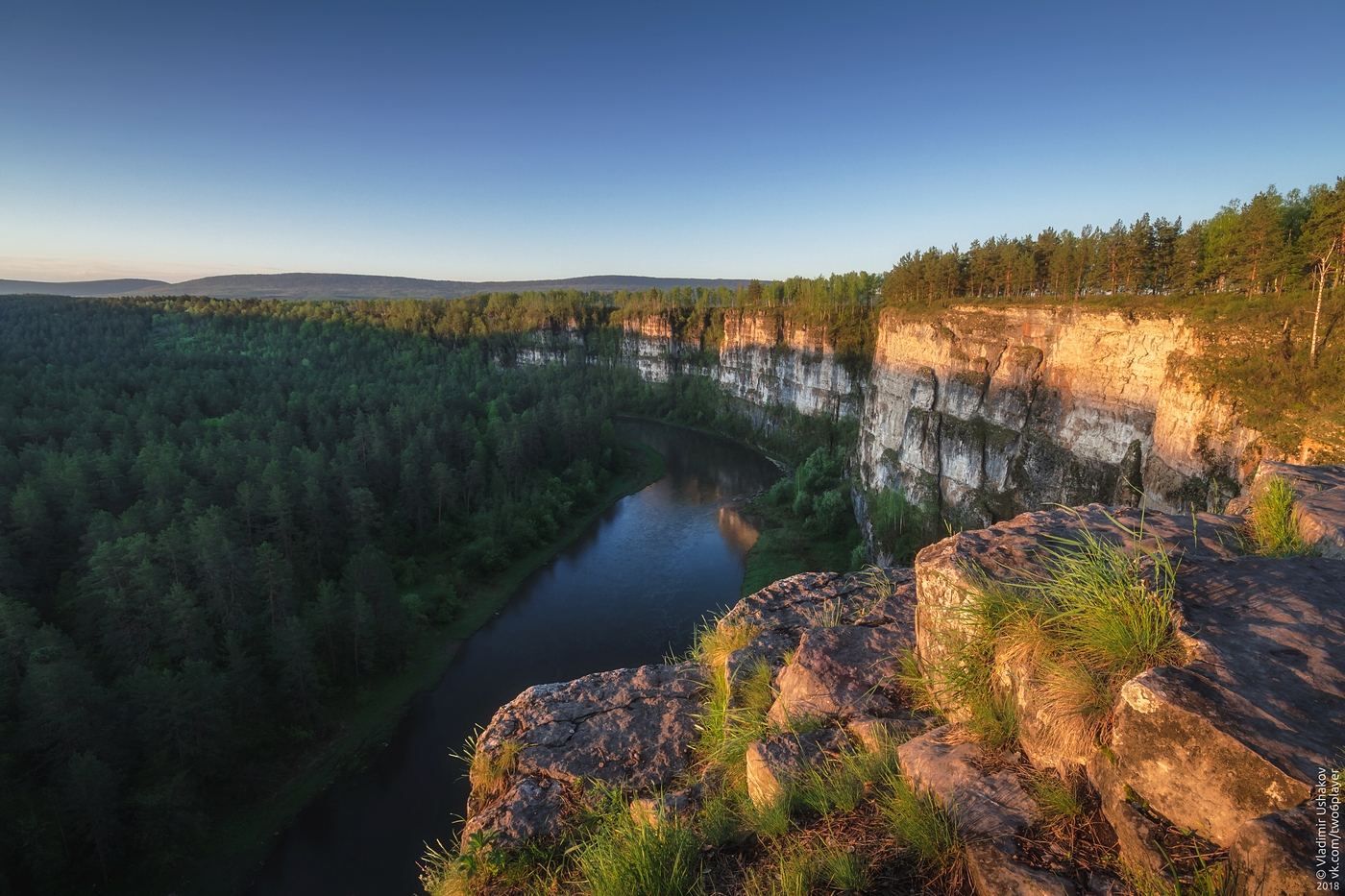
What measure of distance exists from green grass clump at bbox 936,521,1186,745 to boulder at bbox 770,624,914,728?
0.81m

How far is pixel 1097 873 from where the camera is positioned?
284 cm

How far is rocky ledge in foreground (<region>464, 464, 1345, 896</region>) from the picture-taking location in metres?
2.70

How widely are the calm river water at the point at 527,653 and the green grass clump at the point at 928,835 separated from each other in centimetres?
1560

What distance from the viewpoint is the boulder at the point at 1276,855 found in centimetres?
224

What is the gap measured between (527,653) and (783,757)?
90.1 ft

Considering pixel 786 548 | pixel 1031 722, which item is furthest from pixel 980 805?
pixel 786 548

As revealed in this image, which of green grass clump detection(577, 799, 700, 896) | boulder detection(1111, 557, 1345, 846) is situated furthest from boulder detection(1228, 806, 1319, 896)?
green grass clump detection(577, 799, 700, 896)

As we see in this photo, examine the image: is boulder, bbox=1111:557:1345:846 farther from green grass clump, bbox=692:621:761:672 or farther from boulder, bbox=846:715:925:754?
green grass clump, bbox=692:621:761:672

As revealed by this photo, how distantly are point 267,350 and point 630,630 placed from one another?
319 ft

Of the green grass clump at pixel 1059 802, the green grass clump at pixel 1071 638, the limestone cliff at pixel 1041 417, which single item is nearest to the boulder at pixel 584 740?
the green grass clump at pixel 1071 638

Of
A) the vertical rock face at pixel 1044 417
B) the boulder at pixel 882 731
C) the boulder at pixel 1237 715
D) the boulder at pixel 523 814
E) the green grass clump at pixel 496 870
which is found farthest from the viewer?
the vertical rock face at pixel 1044 417

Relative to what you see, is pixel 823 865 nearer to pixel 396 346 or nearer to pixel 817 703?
pixel 817 703

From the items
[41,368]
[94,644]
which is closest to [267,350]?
[41,368]

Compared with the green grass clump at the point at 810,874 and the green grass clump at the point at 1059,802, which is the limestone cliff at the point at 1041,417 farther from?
the green grass clump at the point at 810,874
